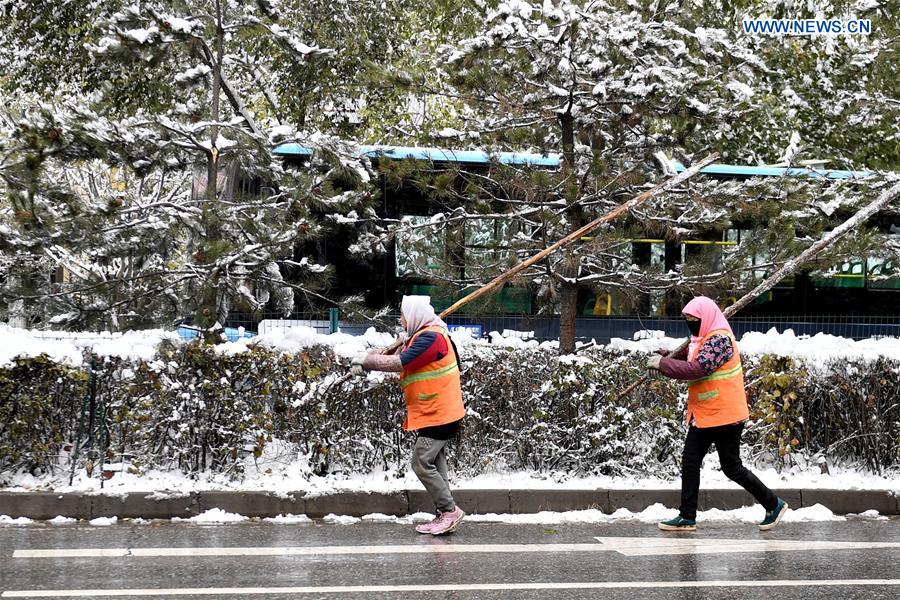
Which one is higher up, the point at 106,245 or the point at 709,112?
the point at 709,112

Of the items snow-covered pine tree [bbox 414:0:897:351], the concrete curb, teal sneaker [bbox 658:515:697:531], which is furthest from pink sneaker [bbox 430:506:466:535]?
snow-covered pine tree [bbox 414:0:897:351]

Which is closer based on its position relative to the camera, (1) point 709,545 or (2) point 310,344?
(1) point 709,545

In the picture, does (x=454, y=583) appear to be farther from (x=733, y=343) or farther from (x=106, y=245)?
(x=106, y=245)

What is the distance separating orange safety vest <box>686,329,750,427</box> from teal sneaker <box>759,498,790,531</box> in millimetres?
704

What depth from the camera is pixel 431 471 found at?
273 inches

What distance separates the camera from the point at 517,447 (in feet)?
27.4

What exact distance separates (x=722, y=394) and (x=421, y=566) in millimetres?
2356

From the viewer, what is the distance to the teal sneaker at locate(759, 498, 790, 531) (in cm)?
719

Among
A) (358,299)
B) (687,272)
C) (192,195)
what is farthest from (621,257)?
(192,195)

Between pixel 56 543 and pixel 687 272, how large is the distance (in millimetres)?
6164

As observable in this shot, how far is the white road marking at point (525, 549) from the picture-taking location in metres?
6.21

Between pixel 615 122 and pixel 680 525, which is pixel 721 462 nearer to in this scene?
pixel 680 525

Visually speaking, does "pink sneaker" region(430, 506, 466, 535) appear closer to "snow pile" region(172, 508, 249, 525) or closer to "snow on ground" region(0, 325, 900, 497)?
"snow on ground" region(0, 325, 900, 497)

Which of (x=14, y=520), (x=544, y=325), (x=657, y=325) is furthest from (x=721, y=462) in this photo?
(x=657, y=325)
